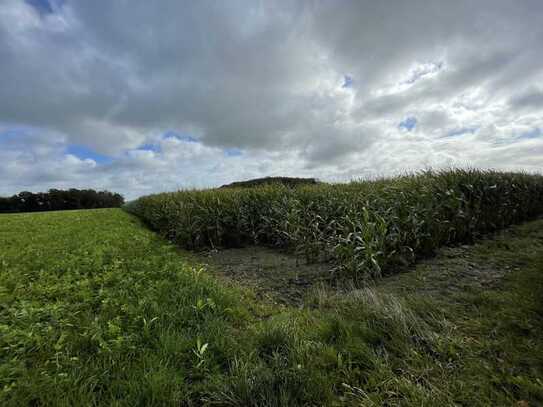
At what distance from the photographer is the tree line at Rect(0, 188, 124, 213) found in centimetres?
2723

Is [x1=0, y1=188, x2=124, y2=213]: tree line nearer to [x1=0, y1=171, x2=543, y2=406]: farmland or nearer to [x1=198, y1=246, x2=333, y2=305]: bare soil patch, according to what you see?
[x1=198, y1=246, x2=333, y2=305]: bare soil patch

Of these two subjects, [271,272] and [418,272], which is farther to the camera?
[271,272]

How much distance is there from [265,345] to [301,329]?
1.14 feet

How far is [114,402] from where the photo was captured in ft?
4.38

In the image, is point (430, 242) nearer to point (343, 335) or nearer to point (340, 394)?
point (343, 335)

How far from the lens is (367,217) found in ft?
11.9

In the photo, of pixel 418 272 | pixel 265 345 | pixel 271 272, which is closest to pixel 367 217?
pixel 418 272

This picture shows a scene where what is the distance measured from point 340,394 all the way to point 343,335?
481 mm

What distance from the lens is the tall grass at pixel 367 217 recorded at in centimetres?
365

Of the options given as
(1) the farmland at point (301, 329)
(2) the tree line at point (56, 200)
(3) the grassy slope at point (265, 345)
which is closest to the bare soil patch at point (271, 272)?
(1) the farmland at point (301, 329)

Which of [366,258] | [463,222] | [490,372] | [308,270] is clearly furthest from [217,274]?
[463,222]

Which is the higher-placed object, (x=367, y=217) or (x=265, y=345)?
(x=367, y=217)

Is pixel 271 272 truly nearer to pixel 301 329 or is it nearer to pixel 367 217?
pixel 367 217

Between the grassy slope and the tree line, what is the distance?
32341 mm
